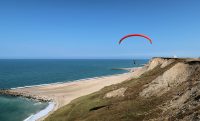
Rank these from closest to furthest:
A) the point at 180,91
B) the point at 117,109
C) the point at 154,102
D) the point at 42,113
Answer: the point at 180,91 < the point at 154,102 < the point at 117,109 < the point at 42,113

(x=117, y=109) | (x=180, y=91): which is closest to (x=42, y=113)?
(x=117, y=109)

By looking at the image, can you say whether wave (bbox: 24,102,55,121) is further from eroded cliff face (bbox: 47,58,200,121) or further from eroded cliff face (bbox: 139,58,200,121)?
eroded cliff face (bbox: 139,58,200,121)

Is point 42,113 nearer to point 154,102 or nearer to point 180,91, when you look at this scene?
point 154,102

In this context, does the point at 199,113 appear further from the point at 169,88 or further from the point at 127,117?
the point at 169,88

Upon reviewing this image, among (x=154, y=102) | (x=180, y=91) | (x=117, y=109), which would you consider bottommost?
(x=117, y=109)

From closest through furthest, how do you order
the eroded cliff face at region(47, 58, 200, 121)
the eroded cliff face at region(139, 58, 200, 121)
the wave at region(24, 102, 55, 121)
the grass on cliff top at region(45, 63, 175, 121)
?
the eroded cliff face at region(139, 58, 200, 121), the eroded cliff face at region(47, 58, 200, 121), the grass on cliff top at region(45, 63, 175, 121), the wave at region(24, 102, 55, 121)

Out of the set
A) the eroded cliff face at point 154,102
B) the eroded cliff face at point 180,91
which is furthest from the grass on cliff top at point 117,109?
the eroded cliff face at point 180,91

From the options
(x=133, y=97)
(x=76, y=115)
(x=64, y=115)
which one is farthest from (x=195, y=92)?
(x=64, y=115)

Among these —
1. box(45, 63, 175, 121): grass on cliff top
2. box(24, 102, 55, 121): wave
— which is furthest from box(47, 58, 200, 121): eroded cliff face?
box(24, 102, 55, 121): wave
